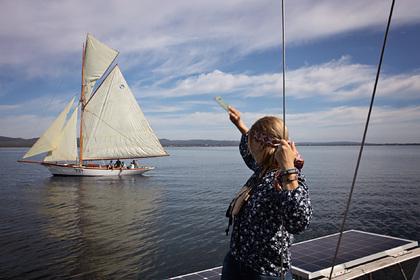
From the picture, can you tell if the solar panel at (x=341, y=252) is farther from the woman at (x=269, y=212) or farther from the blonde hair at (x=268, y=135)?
the blonde hair at (x=268, y=135)

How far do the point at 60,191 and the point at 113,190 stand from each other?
18.9 ft

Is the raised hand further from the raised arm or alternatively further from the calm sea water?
the calm sea water

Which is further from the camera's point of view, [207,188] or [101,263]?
[207,188]

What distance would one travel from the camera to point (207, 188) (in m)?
39.3

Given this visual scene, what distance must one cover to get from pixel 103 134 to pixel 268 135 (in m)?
50.7

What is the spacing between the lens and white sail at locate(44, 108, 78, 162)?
49406 mm

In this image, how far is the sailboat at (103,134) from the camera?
4956cm

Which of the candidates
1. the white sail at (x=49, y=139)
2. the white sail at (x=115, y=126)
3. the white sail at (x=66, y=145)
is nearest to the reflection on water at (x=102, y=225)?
the white sail at (x=66, y=145)

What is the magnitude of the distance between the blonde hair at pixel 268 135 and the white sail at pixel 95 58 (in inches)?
2273

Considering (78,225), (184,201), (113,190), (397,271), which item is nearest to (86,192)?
(113,190)

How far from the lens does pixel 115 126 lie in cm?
5038

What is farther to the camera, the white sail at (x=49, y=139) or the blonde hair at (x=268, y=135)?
the white sail at (x=49, y=139)

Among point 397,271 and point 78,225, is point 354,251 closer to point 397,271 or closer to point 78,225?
point 397,271

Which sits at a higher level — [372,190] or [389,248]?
[389,248]
